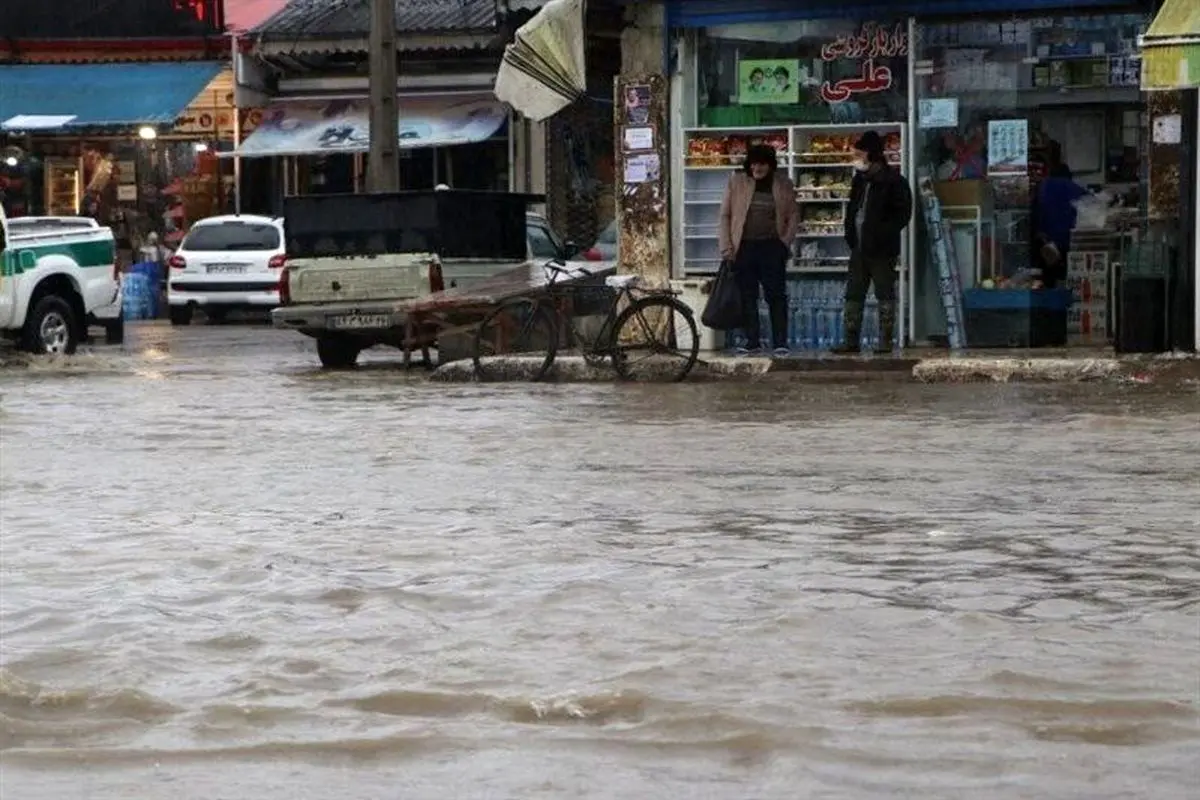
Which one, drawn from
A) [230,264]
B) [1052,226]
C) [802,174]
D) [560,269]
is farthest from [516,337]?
[230,264]

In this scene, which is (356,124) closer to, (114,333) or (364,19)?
(364,19)

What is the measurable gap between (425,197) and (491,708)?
52.3ft

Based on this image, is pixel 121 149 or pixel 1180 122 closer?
pixel 1180 122

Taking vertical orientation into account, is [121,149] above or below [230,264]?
above

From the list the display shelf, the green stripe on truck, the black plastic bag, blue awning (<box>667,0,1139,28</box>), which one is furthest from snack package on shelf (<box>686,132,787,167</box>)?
the green stripe on truck

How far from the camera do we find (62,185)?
39.5 m

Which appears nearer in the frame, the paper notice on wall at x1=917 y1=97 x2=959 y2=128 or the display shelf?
the paper notice on wall at x1=917 y1=97 x2=959 y2=128

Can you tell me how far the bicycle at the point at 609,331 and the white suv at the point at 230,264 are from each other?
13.5 metres

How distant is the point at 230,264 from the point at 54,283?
28.2 ft

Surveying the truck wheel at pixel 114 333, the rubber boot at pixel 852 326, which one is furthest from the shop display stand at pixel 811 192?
the truck wheel at pixel 114 333

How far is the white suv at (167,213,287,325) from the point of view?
33.6 meters

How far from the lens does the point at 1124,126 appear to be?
22.5 metres

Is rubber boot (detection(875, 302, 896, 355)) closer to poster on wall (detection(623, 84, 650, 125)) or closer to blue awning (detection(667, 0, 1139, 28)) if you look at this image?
blue awning (detection(667, 0, 1139, 28))

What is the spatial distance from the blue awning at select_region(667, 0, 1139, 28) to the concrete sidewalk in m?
2.82
